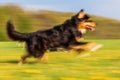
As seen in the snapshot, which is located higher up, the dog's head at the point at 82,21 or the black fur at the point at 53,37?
the dog's head at the point at 82,21

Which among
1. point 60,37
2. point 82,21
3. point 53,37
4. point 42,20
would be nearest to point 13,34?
point 53,37

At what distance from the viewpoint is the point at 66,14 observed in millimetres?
88062

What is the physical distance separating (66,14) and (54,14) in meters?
2.04

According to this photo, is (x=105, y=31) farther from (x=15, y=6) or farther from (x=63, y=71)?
(x=63, y=71)

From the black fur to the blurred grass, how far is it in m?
52.3

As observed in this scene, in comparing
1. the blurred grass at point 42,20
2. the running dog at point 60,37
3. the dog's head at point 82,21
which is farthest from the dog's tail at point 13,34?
the blurred grass at point 42,20

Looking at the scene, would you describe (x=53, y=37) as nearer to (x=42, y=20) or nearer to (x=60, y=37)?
(x=60, y=37)

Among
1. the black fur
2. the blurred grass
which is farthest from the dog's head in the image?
the blurred grass

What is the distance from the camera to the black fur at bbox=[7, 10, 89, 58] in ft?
46.8

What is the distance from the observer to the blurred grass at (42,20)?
234ft

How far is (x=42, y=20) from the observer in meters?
82.5

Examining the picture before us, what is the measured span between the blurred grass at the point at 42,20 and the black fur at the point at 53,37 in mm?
52326

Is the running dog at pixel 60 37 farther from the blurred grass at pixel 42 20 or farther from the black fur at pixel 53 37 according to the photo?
the blurred grass at pixel 42 20

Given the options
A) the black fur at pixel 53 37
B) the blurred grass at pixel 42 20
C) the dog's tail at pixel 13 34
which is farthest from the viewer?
the blurred grass at pixel 42 20
